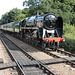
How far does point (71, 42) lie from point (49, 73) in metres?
9.66

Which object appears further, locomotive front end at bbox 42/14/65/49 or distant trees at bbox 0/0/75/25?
distant trees at bbox 0/0/75/25

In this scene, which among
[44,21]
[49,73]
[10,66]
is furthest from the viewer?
[44,21]

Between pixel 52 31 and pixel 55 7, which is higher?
pixel 55 7

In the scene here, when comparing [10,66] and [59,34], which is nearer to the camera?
[10,66]

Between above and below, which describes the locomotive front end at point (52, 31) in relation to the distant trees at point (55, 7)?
below

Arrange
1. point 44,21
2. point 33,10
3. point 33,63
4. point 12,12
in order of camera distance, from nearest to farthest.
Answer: point 33,63, point 44,21, point 33,10, point 12,12

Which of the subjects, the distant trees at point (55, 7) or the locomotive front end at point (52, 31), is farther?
the distant trees at point (55, 7)

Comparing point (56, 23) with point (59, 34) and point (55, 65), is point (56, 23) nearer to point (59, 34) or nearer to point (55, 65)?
point (59, 34)

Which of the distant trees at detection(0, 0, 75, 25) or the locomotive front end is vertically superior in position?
the distant trees at detection(0, 0, 75, 25)

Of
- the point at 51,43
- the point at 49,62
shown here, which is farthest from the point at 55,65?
the point at 51,43

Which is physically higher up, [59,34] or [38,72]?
[59,34]

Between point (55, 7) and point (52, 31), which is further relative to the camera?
point (55, 7)

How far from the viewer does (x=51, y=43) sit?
11062mm

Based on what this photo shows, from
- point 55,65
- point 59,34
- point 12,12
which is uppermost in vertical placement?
point 12,12
